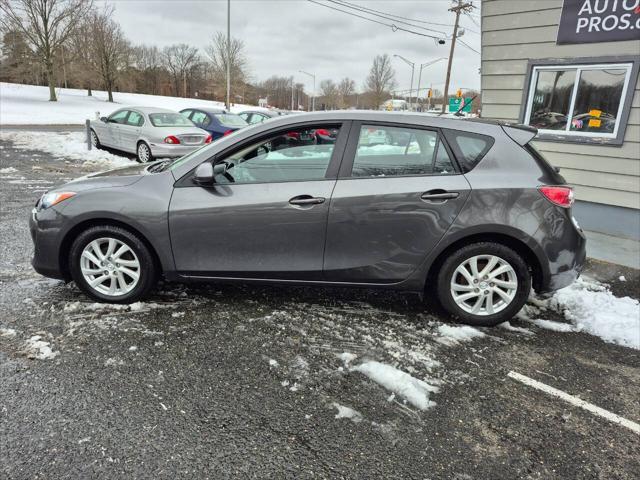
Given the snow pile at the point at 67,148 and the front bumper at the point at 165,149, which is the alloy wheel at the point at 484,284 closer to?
the front bumper at the point at 165,149

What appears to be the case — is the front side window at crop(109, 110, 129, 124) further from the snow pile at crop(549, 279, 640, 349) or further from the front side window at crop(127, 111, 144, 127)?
the snow pile at crop(549, 279, 640, 349)

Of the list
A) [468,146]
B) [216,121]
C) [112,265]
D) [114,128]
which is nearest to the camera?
[468,146]

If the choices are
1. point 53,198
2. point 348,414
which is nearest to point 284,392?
point 348,414

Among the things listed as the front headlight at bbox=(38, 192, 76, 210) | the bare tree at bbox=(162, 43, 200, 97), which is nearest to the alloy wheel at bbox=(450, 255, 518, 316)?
the front headlight at bbox=(38, 192, 76, 210)

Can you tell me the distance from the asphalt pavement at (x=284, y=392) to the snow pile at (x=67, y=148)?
8685 millimetres

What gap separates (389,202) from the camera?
336 cm

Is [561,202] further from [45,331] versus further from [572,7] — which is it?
[572,7]

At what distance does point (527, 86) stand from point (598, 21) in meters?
1.18

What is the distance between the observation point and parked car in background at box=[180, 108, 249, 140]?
13.5 meters

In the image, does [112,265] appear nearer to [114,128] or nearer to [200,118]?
[114,128]

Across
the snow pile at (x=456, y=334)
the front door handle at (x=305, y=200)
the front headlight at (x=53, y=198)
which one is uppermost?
the front door handle at (x=305, y=200)

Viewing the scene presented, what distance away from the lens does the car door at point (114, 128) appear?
1266cm

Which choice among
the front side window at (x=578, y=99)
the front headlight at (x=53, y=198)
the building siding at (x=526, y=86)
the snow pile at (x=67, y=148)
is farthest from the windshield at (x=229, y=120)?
the front headlight at (x=53, y=198)

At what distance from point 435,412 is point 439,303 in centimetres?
123
